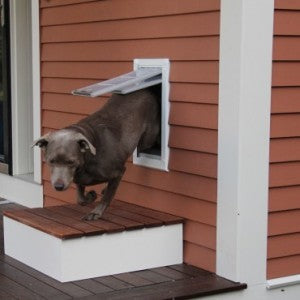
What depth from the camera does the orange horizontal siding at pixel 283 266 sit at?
4875 millimetres

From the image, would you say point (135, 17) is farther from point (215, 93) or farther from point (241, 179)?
point (241, 179)

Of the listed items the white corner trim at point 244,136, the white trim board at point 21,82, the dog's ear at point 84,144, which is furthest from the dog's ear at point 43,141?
the white trim board at point 21,82

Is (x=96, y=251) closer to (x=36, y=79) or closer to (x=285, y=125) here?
(x=285, y=125)

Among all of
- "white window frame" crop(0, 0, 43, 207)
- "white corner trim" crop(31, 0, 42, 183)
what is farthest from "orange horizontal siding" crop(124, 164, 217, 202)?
"white window frame" crop(0, 0, 43, 207)

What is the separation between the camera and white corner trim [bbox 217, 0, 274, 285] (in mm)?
4559

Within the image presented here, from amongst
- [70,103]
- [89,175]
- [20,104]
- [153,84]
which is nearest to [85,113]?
[70,103]

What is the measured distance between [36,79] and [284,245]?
297 centimetres

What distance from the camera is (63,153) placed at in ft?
15.0

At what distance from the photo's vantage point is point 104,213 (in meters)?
5.25

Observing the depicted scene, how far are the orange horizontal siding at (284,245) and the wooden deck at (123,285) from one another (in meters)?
0.29

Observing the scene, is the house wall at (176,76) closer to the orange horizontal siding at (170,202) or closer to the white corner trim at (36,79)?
the orange horizontal siding at (170,202)

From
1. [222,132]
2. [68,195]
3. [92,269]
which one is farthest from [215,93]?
[68,195]

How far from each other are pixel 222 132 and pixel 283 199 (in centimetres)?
56

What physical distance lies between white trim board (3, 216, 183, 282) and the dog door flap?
89 centimetres
